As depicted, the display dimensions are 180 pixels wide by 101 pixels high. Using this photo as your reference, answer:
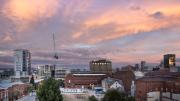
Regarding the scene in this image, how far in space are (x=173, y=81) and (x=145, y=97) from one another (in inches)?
397

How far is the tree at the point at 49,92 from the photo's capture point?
4461 inches

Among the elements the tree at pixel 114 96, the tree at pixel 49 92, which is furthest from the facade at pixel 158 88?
the tree at pixel 49 92

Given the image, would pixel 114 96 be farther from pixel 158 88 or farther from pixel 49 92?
pixel 158 88

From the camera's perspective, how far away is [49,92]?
114 m

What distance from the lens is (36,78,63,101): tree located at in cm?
11331

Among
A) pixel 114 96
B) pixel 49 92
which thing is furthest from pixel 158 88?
pixel 49 92

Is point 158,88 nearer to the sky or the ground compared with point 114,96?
nearer to the ground

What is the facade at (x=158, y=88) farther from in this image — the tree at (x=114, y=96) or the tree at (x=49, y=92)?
the tree at (x=49, y=92)

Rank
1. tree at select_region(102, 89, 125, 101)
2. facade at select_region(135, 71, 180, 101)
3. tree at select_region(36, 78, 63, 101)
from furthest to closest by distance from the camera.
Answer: facade at select_region(135, 71, 180, 101)
tree at select_region(36, 78, 63, 101)
tree at select_region(102, 89, 125, 101)

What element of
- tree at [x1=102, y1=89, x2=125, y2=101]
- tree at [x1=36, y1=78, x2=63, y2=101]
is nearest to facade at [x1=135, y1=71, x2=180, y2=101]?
tree at [x1=102, y1=89, x2=125, y2=101]

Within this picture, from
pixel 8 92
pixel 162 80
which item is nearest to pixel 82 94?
pixel 162 80

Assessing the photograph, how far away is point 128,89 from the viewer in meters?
178

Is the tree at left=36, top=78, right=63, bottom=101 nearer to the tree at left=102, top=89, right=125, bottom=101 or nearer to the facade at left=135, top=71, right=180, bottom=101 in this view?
the tree at left=102, top=89, right=125, bottom=101

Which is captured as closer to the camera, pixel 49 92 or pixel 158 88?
pixel 49 92
